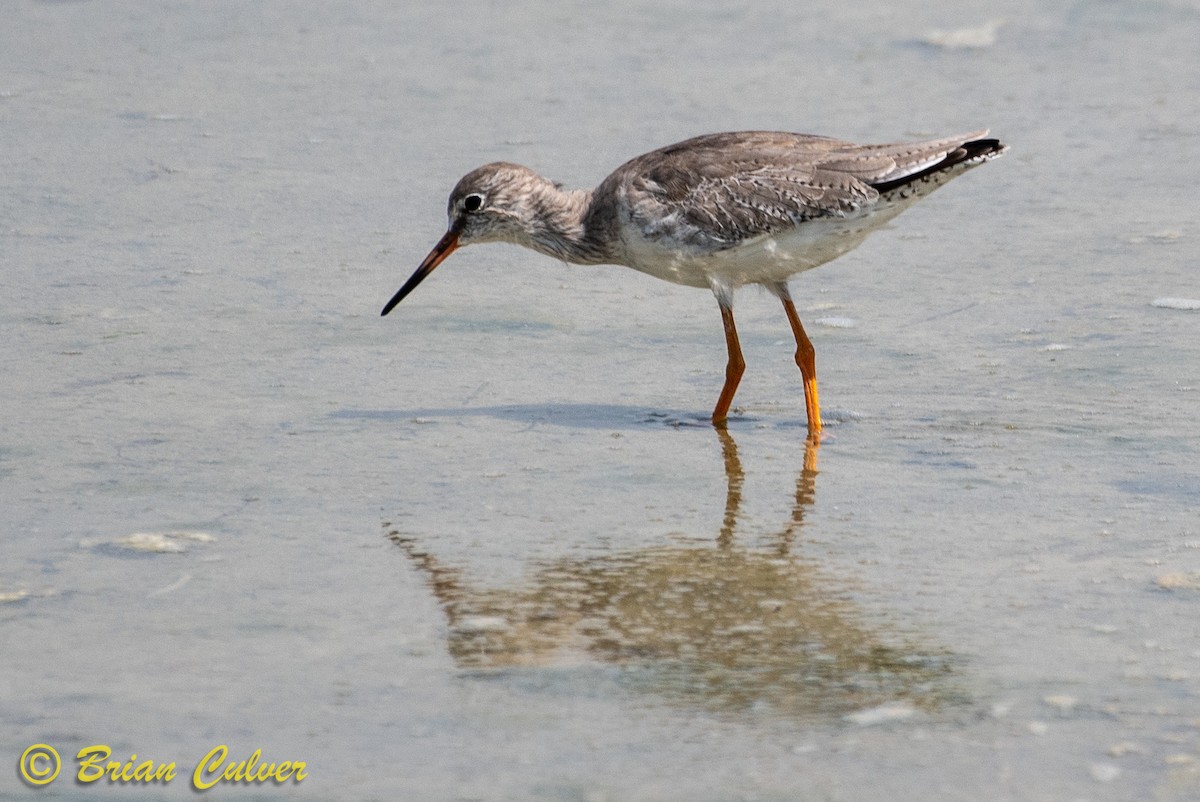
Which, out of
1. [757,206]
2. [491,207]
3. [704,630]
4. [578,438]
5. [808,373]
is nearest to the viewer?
[704,630]

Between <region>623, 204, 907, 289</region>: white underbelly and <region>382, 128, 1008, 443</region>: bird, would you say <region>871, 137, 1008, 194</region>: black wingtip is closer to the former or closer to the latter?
<region>382, 128, 1008, 443</region>: bird

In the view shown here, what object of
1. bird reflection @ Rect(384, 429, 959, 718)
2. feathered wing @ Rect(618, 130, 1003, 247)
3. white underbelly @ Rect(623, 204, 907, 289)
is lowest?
bird reflection @ Rect(384, 429, 959, 718)

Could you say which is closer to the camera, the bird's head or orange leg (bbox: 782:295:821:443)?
orange leg (bbox: 782:295:821:443)

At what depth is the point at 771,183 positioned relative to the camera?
728cm

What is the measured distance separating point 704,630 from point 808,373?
8.11 feet

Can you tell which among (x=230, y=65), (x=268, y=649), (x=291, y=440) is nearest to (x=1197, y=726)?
(x=268, y=649)

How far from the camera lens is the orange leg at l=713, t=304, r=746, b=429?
23.2ft

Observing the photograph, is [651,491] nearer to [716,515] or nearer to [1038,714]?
[716,515]

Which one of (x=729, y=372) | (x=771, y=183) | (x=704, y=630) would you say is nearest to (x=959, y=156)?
(x=771, y=183)

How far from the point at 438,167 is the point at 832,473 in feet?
15.0
